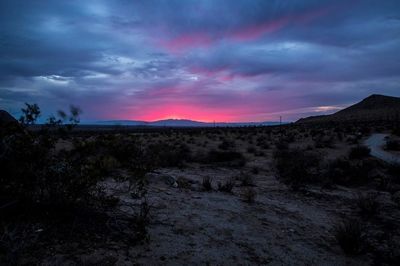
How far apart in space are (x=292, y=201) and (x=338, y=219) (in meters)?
1.88

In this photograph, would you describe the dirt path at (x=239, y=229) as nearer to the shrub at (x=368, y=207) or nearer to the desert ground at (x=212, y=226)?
the desert ground at (x=212, y=226)

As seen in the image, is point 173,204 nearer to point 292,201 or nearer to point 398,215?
point 292,201

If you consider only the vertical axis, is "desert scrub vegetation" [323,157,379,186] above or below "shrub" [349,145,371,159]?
below

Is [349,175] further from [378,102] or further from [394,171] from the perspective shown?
[378,102]

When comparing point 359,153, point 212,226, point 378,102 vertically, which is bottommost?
point 212,226

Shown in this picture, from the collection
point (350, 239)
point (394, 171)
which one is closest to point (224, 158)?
point (394, 171)

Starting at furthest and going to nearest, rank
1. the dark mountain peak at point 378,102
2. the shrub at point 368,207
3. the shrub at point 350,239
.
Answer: the dark mountain peak at point 378,102 → the shrub at point 368,207 → the shrub at point 350,239

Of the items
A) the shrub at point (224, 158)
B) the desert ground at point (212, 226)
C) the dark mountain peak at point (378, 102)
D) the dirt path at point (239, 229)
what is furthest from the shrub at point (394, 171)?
the dark mountain peak at point (378, 102)

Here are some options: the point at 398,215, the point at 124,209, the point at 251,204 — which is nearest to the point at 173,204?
the point at 124,209

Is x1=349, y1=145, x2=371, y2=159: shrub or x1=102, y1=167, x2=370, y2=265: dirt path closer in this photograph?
x1=102, y1=167, x2=370, y2=265: dirt path

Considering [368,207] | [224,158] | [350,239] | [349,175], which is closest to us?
[350,239]

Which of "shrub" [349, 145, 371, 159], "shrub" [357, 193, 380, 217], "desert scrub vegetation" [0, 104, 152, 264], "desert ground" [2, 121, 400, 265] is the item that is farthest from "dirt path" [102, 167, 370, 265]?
"shrub" [349, 145, 371, 159]

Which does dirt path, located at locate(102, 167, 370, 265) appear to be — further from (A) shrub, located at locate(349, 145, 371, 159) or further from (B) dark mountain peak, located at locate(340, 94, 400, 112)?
(B) dark mountain peak, located at locate(340, 94, 400, 112)

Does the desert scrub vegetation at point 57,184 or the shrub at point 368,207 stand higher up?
the desert scrub vegetation at point 57,184
